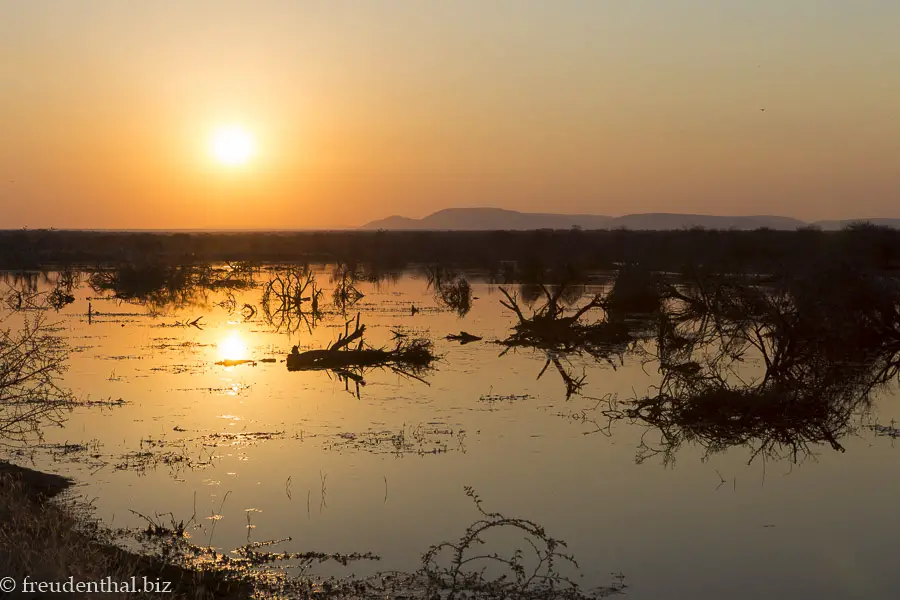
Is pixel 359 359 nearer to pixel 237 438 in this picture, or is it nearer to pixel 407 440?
pixel 237 438

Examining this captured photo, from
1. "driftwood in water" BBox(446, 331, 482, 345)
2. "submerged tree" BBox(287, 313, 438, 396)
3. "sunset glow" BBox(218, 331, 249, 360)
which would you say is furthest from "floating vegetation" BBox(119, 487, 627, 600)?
"driftwood in water" BBox(446, 331, 482, 345)

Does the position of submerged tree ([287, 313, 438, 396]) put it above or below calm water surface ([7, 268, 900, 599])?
above

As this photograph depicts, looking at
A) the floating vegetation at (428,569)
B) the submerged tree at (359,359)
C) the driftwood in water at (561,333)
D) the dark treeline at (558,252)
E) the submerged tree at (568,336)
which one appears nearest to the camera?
the floating vegetation at (428,569)

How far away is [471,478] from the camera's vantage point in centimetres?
1214

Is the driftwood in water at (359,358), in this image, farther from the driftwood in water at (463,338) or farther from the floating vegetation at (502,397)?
the floating vegetation at (502,397)

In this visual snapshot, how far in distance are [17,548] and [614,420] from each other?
35.0ft

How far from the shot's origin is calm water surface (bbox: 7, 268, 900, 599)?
951 cm

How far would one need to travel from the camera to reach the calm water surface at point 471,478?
951 cm

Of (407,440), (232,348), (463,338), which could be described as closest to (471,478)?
(407,440)

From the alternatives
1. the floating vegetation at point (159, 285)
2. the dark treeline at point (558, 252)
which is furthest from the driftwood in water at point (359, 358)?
the dark treeline at point (558, 252)

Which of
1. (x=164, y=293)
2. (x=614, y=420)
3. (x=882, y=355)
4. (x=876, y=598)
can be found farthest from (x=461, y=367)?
(x=164, y=293)

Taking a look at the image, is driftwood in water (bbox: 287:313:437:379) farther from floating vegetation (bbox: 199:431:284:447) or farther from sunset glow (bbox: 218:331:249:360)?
floating vegetation (bbox: 199:431:284:447)

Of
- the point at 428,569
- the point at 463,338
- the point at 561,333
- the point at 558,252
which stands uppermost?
the point at 558,252

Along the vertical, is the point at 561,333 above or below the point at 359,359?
above
